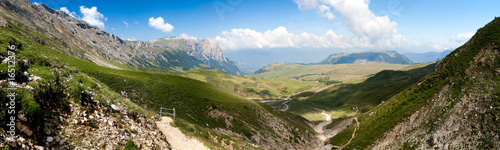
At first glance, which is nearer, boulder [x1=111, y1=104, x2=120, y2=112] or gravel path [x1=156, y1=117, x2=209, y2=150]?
boulder [x1=111, y1=104, x2=120, y2=112]

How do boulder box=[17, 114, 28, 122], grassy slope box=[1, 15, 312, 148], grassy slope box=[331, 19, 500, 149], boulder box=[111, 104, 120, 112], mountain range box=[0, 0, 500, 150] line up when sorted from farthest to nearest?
grassy slope box=[331, 19, 500, 149] → grassy slope box=[1, 15, 312, 148] → boulder box=[111, 104, 120, 112] → mountain range box=[0, 0, 500, 150] → boulder box=[17, 114, 28, 122]

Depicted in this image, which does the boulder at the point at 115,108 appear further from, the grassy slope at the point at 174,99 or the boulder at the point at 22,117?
the grassy slope at the point at 174,99

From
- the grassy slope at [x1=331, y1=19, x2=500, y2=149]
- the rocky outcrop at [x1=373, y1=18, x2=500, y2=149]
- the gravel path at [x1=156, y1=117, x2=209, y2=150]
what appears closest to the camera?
the gravel path at [x1=156, y1=117, x2=209, y2=150]

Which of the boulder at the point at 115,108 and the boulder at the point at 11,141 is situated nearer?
the boulder at the point at 11,141

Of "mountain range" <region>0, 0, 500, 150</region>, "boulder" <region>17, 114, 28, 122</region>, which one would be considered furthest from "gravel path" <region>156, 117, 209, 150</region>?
"boulder" <region>17, 114, 28, 122</region>

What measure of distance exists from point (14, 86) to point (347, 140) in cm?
9822

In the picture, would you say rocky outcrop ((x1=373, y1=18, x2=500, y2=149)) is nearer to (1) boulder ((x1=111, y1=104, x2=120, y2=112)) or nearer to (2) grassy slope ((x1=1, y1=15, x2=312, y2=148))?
(2) grassy slope ((x1=1, y1=15, x2=312, y2=148))

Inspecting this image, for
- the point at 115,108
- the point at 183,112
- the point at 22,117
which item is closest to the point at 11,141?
the point at 22,117

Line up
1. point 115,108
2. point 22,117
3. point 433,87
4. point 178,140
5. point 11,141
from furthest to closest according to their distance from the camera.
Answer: point 433,87
point 178,140
point 115,108
point 22,117
point 11,141

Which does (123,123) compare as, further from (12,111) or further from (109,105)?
(12,111)

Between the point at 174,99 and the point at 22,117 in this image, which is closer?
the point at 22,117

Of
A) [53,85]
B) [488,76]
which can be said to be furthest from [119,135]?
[488,76]

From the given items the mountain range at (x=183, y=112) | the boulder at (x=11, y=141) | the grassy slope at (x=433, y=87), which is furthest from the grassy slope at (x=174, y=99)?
the boulder at (x=11, y=141)

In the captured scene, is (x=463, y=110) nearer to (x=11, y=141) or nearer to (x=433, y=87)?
(x=433, y=87)
